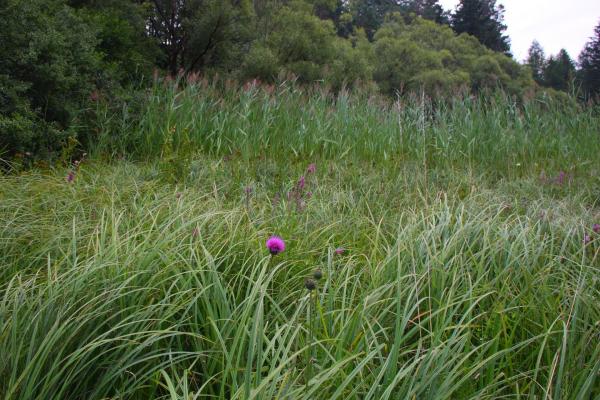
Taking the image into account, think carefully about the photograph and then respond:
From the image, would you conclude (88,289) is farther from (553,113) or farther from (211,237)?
(553,113)

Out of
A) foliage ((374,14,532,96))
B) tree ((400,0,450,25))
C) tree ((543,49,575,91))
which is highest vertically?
tree ((400,0,450,25))

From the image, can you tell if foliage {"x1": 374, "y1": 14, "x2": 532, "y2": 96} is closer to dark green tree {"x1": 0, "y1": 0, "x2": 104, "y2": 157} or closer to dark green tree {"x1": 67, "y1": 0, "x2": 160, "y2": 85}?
dark green tree {"x1": 67, "y1": 0, "x2": 160, "y2": 85}

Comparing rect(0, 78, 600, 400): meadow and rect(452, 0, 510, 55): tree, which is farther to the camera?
rect(452, 0, 510, 55): tree

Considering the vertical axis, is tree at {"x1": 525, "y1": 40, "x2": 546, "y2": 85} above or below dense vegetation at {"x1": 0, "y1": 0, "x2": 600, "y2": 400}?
above

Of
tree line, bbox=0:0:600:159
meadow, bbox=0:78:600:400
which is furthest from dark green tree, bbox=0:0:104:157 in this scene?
meadow, bbox=0:78:600:400

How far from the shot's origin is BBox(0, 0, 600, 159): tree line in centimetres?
436

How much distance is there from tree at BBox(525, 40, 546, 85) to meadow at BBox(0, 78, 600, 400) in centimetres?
4008

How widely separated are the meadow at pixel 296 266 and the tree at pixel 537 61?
4008 centimetres

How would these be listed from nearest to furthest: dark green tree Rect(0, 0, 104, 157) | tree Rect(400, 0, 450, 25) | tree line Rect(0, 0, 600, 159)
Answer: dark green tree Rect(0, 0, 104, 157) < tree line Rect(0, 0, 600, 159) < tree Rect(400, 0, 450, 25)

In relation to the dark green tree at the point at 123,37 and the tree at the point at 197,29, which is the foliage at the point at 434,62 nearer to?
the tree at the point at 197,29

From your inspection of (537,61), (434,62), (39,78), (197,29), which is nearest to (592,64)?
(537,61)

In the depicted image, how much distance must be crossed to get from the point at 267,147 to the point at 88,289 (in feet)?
12.6

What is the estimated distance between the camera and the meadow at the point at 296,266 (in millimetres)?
1351

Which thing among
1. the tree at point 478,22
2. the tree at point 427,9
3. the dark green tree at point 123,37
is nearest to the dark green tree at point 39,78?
the dark green tree at point 123,37
